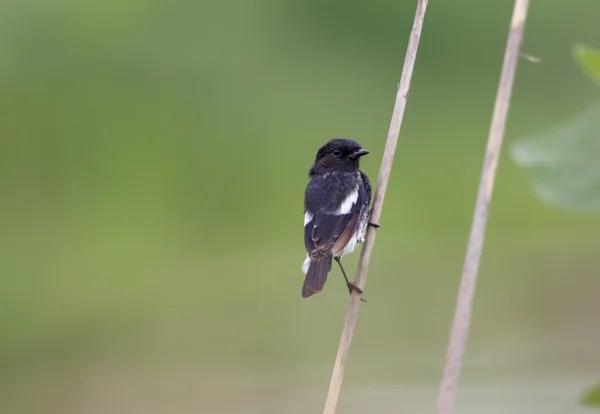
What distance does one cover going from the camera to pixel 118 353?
7.02 m

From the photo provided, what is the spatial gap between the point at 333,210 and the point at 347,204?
0.06 metres

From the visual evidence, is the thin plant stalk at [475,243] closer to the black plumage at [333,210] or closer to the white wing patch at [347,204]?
the black plumage at [333,210]

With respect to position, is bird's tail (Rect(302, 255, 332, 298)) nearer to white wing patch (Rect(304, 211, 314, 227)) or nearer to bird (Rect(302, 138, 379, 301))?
bird (Rect(302, 138, 379, 301))

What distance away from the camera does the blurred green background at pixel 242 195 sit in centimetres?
670

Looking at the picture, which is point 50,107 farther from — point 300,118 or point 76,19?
point 300,118

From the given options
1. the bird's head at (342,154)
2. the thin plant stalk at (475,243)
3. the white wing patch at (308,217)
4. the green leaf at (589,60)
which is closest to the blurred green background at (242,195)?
the bird's head at (342,154)

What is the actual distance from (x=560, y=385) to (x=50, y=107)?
14.7 ft

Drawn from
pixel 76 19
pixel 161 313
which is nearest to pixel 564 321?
pixel 161 313

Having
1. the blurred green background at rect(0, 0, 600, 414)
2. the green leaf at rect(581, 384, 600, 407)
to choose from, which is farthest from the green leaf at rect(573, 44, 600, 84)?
the blurred green background at rect(0, 0, 600, 414)

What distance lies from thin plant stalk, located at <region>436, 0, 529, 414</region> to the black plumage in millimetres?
1451

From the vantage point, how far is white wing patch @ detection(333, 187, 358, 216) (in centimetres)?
337

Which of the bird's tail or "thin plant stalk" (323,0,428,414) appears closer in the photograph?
"thin plant stalk" (323,0,428,414)

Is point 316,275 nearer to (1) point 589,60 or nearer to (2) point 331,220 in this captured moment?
(2) point 331,220

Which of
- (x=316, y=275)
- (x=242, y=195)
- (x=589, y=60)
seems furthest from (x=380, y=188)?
(x=242, y=195)
